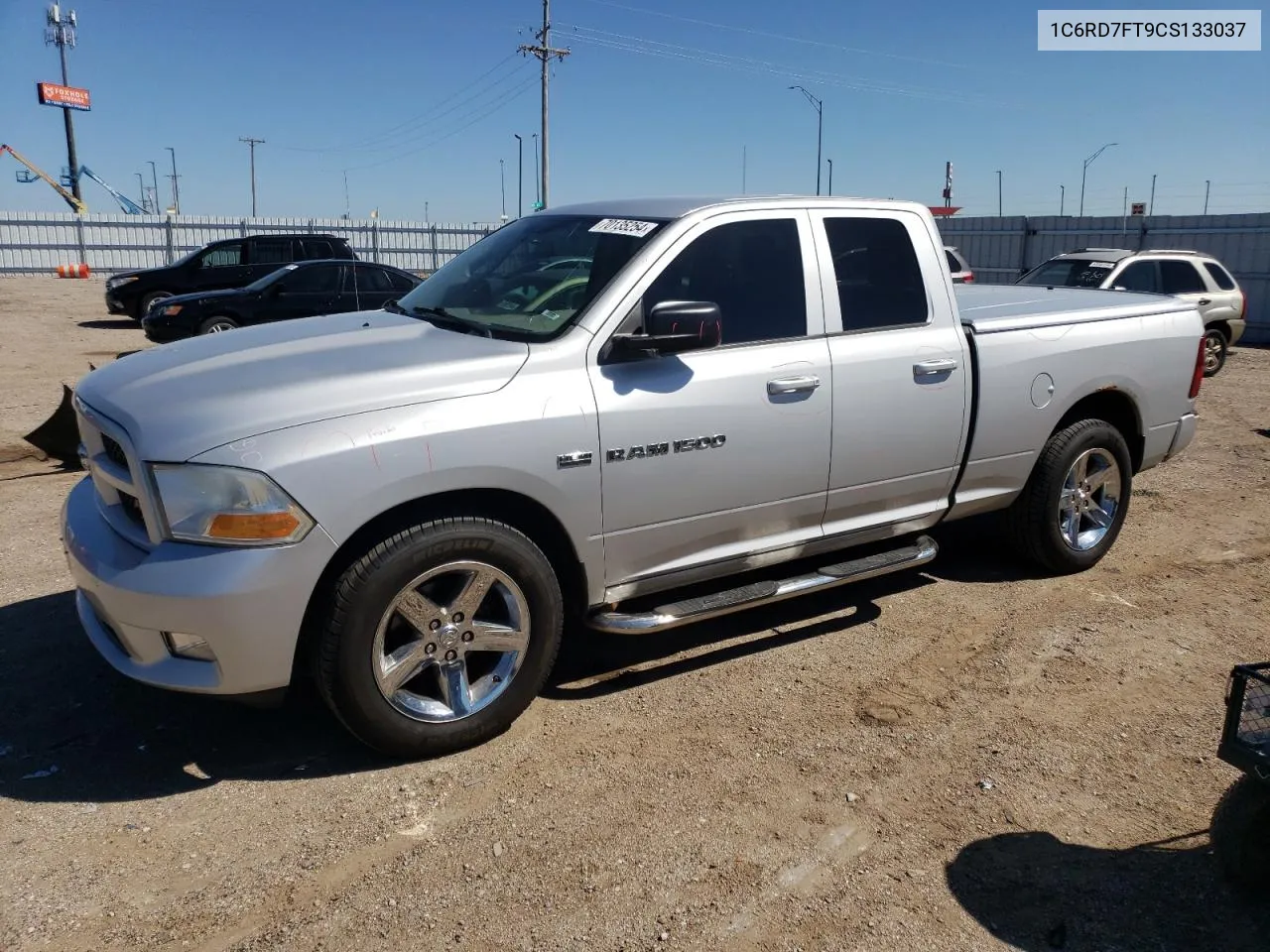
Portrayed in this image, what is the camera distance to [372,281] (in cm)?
1548

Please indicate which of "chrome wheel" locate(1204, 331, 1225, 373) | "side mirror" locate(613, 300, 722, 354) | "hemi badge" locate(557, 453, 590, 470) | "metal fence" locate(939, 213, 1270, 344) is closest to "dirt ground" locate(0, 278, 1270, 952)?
"hemi badge" locate(557, 453, 590, 470)

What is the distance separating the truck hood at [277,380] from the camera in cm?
327

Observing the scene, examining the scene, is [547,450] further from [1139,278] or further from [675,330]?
[1139,278]

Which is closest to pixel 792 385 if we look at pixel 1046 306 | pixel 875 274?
pixel 875 274

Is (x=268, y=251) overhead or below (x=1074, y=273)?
overhead

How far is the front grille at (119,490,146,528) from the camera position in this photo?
3.42 metres

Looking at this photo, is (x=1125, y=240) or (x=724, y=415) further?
(x=1125, y=240)

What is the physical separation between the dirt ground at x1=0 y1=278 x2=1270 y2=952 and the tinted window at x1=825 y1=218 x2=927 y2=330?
4.95 ft

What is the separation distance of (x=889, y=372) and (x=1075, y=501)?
5.76 feet

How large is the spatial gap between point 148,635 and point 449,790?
1110mm

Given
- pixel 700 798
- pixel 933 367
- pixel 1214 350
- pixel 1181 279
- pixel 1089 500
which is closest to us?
pixel 700 798

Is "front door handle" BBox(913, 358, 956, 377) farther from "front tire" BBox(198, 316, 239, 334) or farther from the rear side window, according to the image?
the rear side window

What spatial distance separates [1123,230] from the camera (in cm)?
2378

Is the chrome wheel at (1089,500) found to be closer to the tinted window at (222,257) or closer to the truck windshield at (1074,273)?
the truck windshield at (1074,273)
